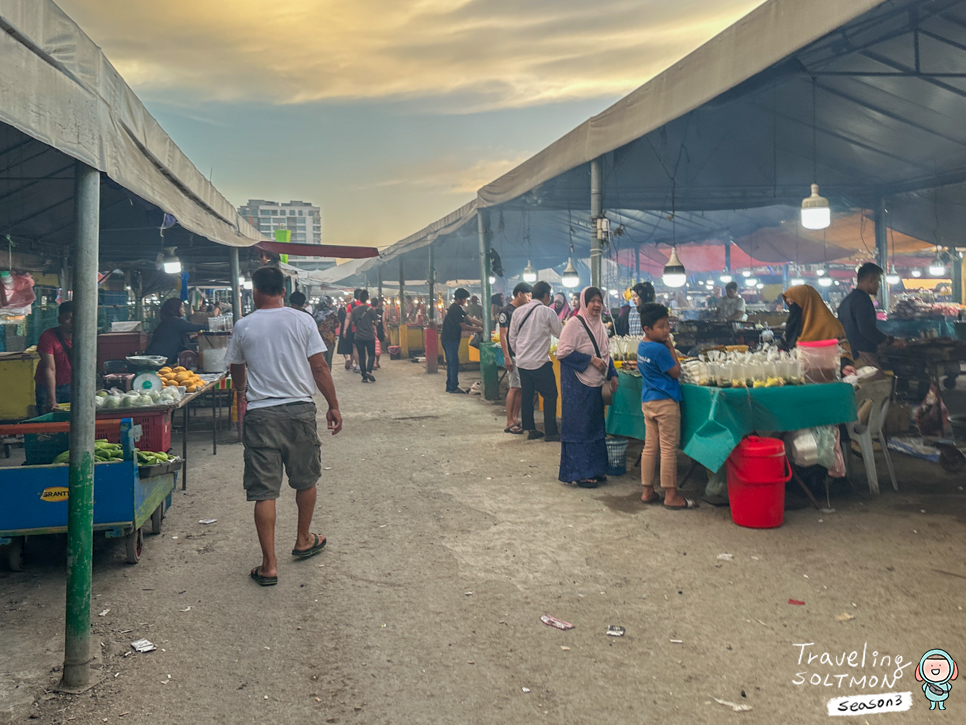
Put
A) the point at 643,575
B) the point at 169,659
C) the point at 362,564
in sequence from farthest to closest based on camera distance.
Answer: the point at 362,564
the point at 643,575
the point at 169,659

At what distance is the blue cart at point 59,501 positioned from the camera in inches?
179

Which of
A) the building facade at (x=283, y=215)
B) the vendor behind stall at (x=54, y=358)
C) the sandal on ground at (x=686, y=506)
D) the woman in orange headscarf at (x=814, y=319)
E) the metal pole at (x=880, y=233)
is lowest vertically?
the sandal on ground at (x=686, y=506)

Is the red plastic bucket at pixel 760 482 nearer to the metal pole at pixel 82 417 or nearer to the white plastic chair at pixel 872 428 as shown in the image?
the white plastic chair at pixel 872 428

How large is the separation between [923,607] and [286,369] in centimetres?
416

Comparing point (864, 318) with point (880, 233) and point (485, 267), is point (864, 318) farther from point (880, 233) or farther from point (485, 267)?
point (880, 233)

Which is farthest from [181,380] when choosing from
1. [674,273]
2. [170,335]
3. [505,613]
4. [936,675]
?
[936,675]

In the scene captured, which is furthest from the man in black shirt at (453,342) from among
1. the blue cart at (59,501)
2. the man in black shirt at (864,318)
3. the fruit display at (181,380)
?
the blue cart at (59,501)

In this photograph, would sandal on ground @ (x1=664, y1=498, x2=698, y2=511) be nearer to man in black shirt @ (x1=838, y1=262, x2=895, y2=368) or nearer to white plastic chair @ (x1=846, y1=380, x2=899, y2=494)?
white plastic chair @ (x1=846, y1=380, x2=899, y2=494)

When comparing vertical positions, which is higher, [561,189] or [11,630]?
[561,189]

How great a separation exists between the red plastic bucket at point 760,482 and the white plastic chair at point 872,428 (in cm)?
126

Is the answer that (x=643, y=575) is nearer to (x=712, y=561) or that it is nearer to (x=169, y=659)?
(x=712, y=561)

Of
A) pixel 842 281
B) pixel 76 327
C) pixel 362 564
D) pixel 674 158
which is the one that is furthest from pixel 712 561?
pixel 842 281

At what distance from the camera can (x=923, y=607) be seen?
13.2 ft

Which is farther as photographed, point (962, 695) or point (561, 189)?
point (561, 189)
